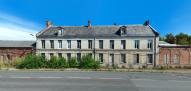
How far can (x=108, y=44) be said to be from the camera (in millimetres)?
45344

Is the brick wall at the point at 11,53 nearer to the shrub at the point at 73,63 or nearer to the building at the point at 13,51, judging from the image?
the building at the point at 13,51

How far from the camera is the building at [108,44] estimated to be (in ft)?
146

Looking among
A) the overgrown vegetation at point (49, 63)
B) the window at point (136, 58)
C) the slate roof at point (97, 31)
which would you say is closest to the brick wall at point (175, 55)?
the slate roof at point (97, 31)

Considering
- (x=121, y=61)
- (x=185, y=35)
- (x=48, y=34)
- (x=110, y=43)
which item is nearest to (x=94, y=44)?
(x=110, y=43)

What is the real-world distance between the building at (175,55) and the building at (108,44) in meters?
1.46

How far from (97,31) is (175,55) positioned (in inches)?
581

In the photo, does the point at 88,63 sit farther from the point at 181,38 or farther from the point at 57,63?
the point at 181,38

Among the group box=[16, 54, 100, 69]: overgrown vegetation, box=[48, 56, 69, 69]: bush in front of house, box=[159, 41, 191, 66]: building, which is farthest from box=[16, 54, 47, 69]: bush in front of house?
box=[159, 41, 191, 66]: building

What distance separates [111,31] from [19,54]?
1846 cm

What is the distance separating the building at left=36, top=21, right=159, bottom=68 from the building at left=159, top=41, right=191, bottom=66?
1.46 metres

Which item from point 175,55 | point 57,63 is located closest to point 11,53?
point 57,63

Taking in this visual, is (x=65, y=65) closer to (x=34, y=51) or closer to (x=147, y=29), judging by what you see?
(x=34, y=51)

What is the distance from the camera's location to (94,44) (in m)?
45.6

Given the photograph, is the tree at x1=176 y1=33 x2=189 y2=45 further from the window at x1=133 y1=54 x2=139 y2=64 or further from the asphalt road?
the asphalt road
